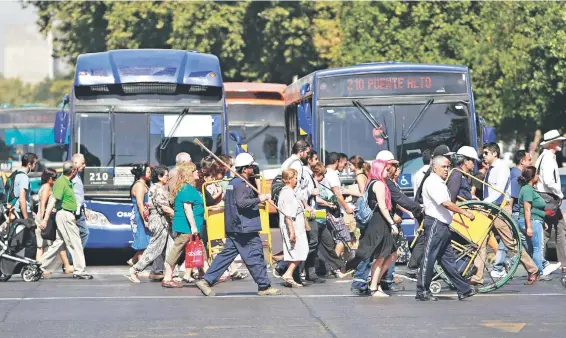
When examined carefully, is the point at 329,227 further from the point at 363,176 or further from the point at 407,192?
the point at 407,192

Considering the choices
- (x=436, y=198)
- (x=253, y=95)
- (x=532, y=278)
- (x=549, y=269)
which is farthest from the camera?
(x=253, y=95)

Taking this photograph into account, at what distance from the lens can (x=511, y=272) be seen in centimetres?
1371

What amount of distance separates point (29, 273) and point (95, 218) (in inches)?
95.1

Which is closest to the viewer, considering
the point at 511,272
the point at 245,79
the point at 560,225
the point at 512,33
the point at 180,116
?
the point at 511,272

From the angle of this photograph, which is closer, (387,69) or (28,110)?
(387,69)

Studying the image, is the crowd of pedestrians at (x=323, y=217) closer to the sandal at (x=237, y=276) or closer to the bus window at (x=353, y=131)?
the sandal at (x=237, y=276)

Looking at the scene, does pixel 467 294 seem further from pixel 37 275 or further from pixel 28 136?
pixel 28 136

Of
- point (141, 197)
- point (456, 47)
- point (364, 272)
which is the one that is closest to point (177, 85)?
point (141, 197)

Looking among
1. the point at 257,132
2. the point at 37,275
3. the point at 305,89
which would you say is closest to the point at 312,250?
the point at 37,275

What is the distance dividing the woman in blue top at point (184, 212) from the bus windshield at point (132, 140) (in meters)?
3.15

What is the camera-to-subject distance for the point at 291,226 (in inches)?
574

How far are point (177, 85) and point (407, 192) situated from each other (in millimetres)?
3856

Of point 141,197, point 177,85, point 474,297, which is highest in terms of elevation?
point 177,85

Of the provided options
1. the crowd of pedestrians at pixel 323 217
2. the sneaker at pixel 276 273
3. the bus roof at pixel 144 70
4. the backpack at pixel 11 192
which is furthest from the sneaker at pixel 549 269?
the backpack at pixel 11 192
